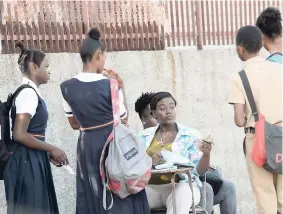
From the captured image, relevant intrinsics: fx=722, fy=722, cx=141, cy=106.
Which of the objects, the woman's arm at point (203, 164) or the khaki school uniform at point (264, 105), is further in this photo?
the woman's arm at point (203, 164)

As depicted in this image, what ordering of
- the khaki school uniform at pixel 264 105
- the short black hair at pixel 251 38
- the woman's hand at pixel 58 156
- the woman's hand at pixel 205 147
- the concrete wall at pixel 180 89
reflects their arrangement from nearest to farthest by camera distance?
the khaki school uniform at pixel 264 105 < the short black hair at pixel 251 38 < the woman's hand at pixel 58 156 < the woman's hand at pixel 205 147 < the concrete wall at pixel 180 89

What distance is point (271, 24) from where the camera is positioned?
5805mm

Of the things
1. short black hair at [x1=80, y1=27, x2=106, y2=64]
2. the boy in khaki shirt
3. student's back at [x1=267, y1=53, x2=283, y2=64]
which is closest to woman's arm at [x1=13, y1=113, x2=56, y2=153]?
short black hair at [x1=80, y1=27, x2=106, y2=64]

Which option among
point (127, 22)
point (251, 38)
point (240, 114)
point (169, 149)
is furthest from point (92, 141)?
point (127, 22)

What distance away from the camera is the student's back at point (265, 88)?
211 inches

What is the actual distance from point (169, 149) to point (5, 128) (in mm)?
1397

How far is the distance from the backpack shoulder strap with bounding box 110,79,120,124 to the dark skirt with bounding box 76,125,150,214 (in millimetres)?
92

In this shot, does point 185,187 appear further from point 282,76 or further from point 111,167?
point 282,76

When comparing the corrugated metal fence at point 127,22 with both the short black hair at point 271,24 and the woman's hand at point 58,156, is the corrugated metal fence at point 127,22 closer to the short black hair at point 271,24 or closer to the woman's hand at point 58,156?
the woman's hand at point 58,156

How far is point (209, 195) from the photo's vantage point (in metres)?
6.16

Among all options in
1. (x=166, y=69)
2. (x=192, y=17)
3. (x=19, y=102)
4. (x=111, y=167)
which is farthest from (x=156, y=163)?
Result: (x=192, y=17)

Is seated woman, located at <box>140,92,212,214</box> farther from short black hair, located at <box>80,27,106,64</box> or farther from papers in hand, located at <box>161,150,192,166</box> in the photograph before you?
short black hair, located at <box>80,27,106,64</box>

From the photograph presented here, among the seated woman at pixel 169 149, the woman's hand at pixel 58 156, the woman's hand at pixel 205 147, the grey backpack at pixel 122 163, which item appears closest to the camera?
the grey backpack at pixel 122 163

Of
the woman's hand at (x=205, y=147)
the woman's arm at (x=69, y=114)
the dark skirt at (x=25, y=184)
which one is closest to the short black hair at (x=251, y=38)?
the woman's hand at (x=205, y=147)
